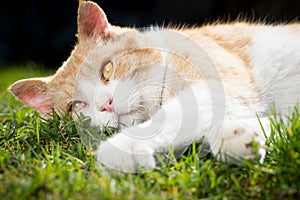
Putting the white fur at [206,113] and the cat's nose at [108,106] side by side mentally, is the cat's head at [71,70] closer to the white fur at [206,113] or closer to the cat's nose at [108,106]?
the white fur at [206,113]

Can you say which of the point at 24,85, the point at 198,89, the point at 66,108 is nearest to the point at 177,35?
the point at 198,89

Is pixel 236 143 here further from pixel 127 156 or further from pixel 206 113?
pixel 127 156

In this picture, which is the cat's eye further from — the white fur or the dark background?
the dark background

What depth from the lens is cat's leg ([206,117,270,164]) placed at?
78.4 inches

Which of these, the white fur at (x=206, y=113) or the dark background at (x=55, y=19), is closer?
the white fur at (x=206, y=113)

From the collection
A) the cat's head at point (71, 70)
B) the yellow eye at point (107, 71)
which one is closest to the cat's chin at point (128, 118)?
the yellow eye at point (107, 71)

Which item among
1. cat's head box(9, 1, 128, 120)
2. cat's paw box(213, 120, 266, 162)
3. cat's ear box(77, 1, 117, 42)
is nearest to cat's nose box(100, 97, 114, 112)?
cat's head box(9, 1, 128, 120)

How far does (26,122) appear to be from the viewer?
315 centimetres

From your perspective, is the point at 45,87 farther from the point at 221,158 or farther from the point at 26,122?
the point at 221,158

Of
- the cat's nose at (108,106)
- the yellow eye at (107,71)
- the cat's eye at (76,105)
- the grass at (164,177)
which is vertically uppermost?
the yellow eye at (107,71)

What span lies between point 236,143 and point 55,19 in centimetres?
624

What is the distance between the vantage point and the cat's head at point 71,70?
286 cm

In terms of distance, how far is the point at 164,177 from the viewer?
1958 millimetres

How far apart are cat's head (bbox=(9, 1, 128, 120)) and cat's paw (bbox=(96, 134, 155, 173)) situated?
87 cm
